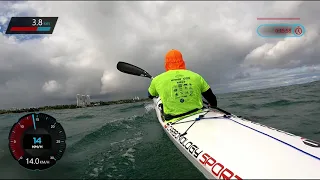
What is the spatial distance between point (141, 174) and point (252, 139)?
2.13m

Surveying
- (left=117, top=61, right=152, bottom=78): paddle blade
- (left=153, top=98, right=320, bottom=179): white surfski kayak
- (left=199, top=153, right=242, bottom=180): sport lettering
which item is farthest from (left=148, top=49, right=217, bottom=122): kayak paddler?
(left=117, top=61, right=152, bottom=78): paddle blade

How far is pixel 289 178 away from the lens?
2.65m

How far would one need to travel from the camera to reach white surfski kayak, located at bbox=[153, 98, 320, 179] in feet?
9.39

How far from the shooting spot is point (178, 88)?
5520 millimetres

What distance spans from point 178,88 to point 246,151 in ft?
8.16

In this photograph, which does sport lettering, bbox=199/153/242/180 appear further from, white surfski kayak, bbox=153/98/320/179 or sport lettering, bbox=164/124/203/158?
sport lettering, bbox=164/124/203/158

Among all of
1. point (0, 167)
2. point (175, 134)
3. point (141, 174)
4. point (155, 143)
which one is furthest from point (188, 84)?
point (0, 167)

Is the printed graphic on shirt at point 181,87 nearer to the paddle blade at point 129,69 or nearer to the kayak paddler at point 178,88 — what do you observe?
the kayak paddler at point 178,88

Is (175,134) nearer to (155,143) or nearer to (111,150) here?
(155,143)

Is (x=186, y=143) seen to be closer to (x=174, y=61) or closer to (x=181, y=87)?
(x=181, y=87)
